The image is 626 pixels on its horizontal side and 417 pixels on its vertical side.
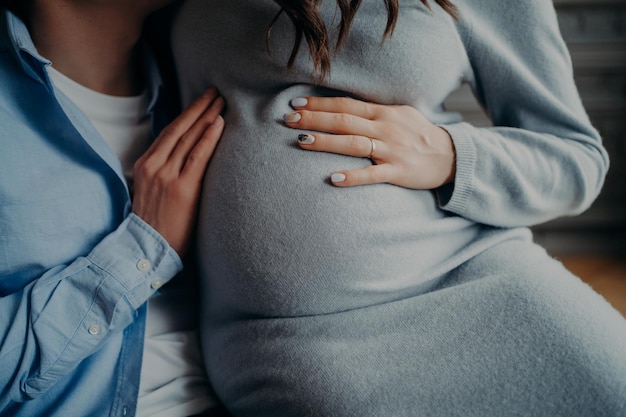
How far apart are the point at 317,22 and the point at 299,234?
0.26 metres

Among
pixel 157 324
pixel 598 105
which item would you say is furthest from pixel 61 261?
pixel 598 105

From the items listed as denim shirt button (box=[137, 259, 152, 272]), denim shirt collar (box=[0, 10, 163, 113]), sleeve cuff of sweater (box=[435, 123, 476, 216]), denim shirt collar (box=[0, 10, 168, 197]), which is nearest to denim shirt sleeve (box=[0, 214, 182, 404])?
denim shirt button (box=[137, 259, 152, 272])

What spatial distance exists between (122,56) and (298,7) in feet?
1.14

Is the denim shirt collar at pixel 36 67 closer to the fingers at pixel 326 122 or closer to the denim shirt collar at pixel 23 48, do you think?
the denim shirt collar at pixel 23 48

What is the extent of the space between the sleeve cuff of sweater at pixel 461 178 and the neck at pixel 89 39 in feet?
1.65

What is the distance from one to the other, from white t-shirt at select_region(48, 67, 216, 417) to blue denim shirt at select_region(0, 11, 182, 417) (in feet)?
0.16

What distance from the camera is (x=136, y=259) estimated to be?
697 mm

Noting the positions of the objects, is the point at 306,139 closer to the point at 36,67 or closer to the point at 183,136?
the point at 183,136

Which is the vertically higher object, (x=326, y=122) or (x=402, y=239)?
(x=326, y=122)

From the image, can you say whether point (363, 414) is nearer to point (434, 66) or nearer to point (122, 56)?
point (434, 66)

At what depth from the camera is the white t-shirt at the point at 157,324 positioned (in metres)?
0.73

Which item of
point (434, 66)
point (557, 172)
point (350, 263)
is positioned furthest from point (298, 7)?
point (557, 172)

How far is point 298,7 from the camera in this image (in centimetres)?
62

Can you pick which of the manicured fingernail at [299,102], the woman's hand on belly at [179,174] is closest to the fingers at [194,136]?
the woman's hand on belly at [179,174]
